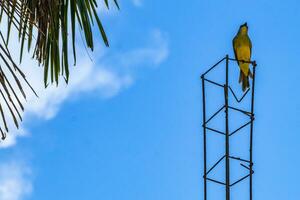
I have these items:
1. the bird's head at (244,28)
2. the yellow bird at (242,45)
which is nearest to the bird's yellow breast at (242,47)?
the yellow bird at (242,45)

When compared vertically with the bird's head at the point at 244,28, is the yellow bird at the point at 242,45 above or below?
below

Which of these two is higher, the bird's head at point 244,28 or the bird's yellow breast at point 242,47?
the bird's head at point 244,28

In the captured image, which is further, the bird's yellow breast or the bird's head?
the bird's head

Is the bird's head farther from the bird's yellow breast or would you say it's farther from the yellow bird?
the bird's yellow breast

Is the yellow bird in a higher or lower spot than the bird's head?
lower

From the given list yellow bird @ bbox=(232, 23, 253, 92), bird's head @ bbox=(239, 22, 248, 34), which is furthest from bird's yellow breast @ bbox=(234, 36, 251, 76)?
bird's head @ bbox=(239, 22, 248, 34)

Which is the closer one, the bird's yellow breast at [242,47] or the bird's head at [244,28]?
the bird's yellow breast at [242,47]

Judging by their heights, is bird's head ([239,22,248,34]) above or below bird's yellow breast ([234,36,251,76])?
above

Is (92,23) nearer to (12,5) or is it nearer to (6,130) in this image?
(12,5)

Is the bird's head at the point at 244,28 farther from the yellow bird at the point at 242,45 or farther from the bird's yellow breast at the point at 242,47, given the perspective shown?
the bird's yellow breast at the point at 242,47

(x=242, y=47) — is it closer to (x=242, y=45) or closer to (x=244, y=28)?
(x=242, y=45)

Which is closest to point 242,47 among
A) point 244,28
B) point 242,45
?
point 242,45

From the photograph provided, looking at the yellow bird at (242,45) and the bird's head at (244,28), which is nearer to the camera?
the yellow bird at (242,45)

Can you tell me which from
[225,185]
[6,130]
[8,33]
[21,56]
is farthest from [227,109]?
[21,56]
